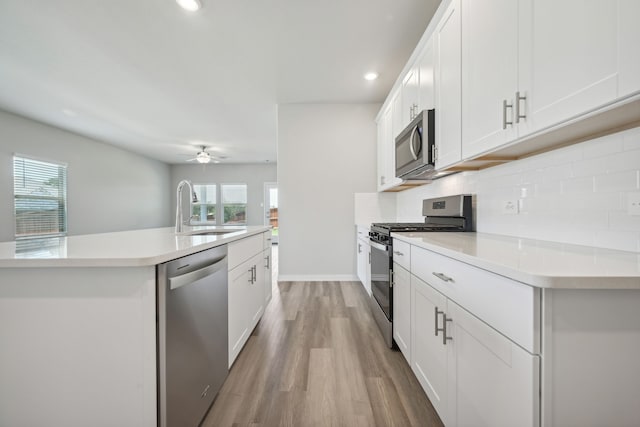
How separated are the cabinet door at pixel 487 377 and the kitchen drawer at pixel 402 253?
1.68ft

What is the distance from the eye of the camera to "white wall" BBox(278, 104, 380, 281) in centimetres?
402

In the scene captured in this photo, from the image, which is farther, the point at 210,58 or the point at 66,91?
the point at 66,91

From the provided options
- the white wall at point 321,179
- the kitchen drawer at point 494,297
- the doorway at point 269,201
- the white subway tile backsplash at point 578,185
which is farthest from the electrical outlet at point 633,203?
the doorway at point 269,201

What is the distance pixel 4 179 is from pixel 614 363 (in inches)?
260

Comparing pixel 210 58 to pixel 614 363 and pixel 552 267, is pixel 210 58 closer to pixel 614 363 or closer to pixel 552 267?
pixel 552 267

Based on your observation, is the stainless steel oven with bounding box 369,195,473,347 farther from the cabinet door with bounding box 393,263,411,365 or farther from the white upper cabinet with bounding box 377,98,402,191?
the white upper cabinet with bounding box 377,98,402,191

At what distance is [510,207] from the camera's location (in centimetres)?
156

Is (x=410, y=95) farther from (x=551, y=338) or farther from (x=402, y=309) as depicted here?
(x=551, y=338)

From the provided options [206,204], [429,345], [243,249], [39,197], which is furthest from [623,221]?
[206,204]

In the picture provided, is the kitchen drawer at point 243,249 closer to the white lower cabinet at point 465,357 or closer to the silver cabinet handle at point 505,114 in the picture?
the white lower cabinet at point 465,357

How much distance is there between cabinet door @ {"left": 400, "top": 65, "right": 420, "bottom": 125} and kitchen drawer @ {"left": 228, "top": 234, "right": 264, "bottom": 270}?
1.71 m

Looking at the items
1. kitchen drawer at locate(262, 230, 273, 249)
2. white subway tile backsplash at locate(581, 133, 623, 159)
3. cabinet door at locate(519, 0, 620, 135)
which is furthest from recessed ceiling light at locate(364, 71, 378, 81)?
white subway tile backsplash at locate(581, 133, 623, 159)

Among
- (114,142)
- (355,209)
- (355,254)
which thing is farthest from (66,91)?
(355,254)

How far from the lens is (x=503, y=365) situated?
78 cm
